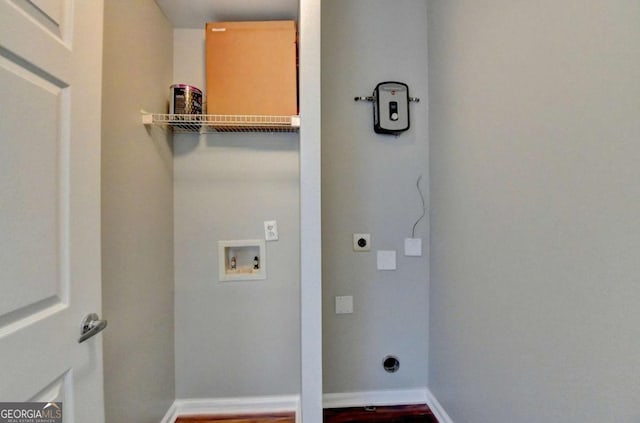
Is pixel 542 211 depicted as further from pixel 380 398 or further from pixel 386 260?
pixel 380 398

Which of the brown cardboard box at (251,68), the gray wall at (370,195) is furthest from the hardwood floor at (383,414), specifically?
the brown cardboard box at (251,68)

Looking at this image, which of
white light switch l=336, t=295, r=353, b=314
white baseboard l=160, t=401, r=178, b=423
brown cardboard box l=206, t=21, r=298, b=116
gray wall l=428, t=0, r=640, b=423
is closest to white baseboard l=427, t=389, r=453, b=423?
gray wall l=428, t=0, r=640, b=423

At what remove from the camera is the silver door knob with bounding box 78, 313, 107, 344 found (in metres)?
0.82

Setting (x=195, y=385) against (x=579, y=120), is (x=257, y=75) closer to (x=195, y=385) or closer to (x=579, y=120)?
(x=579, y=120)

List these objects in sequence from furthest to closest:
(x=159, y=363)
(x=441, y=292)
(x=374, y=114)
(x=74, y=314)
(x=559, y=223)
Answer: (x=374, y=114)
(x=441, y=292)
(x=159, y=363)
(x=559, y=223)
(x=74, y=314)

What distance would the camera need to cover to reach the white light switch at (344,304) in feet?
5.91

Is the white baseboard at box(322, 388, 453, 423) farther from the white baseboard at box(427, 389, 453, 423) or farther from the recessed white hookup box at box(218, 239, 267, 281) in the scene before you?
the recessed white hookup box at box(218, 239, 267, 281)

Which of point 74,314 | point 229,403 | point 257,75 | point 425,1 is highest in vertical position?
point 425,1

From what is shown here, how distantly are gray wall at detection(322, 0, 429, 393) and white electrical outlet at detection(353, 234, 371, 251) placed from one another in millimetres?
39

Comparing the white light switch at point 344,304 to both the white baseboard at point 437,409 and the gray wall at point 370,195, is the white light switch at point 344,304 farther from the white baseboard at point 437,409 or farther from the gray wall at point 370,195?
the white baseboard at point 437,409

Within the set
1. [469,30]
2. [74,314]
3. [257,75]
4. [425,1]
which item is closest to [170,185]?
[257,75]

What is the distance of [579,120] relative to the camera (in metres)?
0.85

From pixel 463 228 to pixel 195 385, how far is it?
197cm

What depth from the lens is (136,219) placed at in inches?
53.7
